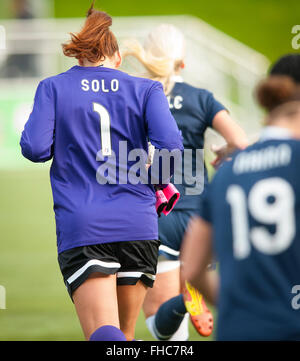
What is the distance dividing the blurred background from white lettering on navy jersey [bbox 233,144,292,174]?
3122 mm

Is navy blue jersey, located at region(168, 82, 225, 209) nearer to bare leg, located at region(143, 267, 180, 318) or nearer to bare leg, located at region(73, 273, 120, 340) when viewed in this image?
bare leg, located at region(143, 267, 180, 318)

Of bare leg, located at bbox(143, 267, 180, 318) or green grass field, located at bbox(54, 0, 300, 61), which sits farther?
green grass field, located at bbox(54, 0, 300, 61)

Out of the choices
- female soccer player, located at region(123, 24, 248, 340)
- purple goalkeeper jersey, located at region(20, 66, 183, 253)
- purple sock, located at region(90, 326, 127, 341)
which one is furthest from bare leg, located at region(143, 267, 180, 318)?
purple sock, located at region(90, 326, 127, 341)

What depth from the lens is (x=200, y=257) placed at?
8.12 ft

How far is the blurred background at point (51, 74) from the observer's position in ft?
23.9

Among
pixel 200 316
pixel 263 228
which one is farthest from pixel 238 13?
pixel 263 228

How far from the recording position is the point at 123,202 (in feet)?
12.0

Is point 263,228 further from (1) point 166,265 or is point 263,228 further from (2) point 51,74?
(2) point 51,74

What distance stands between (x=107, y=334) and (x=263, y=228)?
Answer: 1.35m

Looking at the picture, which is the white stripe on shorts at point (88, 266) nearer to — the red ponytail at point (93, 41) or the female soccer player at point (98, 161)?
the female soccer player at point (98, 161)

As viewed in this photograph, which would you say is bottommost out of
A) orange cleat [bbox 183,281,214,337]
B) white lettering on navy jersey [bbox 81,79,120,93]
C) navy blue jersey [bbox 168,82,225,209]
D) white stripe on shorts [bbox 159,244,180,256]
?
orange cleat [bbox 183,281,214,337]

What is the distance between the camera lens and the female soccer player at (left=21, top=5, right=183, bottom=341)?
3.59 m

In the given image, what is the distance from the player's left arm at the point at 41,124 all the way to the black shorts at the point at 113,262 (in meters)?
0.46
